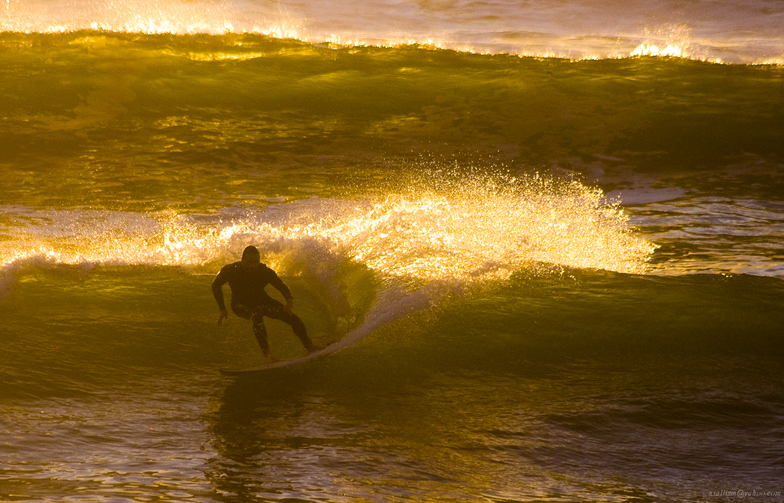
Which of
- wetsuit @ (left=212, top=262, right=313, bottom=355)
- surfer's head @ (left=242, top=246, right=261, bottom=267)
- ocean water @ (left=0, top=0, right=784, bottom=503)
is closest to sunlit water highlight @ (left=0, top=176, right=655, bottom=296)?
ocean water @ (left=0, top=0, right=784, bottom=503)

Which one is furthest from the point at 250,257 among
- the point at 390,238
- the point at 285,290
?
the point at 390,238

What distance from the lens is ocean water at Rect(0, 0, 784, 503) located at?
21.3 ft

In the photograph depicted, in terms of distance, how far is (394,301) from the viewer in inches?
381

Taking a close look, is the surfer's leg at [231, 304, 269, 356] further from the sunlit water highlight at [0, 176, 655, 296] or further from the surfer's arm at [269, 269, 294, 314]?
the sunlit water highlight at [0, 176, 655, 296]

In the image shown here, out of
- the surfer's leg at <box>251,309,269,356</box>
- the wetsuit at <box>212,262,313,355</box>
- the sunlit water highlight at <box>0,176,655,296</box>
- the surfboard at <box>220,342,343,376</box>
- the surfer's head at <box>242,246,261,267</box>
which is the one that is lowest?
the surfboard at <box>220,342,343,376</box>

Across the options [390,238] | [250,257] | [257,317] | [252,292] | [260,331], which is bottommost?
[260,331]

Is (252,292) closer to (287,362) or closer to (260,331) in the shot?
(260,331)

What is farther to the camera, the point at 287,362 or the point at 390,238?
the point at 390,238

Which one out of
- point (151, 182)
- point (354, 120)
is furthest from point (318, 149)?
point (151, 182)

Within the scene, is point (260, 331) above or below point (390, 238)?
below

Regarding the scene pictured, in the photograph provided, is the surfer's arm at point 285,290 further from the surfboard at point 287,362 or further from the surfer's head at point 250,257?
the surfboard at point 287,362

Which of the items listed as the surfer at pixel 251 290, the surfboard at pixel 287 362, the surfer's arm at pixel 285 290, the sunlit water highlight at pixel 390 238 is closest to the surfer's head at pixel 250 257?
the surfer at pixel 251 290

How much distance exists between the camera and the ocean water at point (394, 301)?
650 cm

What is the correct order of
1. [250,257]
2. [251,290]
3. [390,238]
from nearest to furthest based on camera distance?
[250,257] < [251,290] < [390,238]
